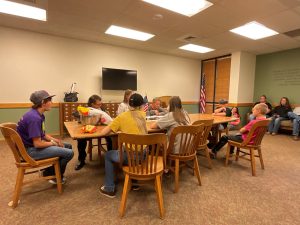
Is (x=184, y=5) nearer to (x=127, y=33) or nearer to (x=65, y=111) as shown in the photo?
(x=127, y=33)

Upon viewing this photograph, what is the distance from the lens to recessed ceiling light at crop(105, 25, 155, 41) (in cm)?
403

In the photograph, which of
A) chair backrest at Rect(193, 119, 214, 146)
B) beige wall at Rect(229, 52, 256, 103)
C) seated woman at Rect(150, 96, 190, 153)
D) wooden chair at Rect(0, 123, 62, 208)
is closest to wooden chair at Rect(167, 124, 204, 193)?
seated woman at Rect(150, 96, 190, 153)

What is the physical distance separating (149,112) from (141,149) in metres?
2.04

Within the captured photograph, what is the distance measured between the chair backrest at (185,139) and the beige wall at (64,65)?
3.65 metres

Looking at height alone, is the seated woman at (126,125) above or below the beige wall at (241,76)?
below

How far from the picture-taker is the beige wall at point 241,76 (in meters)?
5.83

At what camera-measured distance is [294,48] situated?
532 cm

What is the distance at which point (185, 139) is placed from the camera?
2035 millimetres

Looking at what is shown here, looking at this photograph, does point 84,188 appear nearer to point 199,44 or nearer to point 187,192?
point 187,192

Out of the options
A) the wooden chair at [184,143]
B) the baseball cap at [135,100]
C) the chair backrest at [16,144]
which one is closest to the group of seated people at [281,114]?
the wooden chair at [184,143]

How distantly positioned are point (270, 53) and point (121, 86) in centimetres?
488

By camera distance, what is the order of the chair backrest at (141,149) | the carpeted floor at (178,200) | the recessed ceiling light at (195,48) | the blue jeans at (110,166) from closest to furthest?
1. the chair backrest at (141,149)
2. the carpeted floor at (178,200)
3. the blue jeans at (110,166)
4. the recessed ceiling light at (195,48)

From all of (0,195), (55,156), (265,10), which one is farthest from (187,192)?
(265,10)

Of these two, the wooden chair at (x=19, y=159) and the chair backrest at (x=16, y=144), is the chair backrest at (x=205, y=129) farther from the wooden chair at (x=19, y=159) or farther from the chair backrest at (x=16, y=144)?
the chair backrest at (x=16, y=144)
